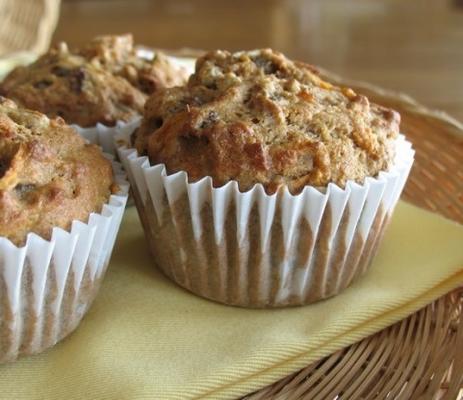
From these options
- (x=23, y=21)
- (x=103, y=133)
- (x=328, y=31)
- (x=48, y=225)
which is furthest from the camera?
(x=328, y=31)

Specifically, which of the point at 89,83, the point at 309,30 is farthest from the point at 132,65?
the point at 309,30

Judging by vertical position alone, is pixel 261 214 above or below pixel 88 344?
above

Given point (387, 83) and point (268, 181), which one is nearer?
point (268, 181)

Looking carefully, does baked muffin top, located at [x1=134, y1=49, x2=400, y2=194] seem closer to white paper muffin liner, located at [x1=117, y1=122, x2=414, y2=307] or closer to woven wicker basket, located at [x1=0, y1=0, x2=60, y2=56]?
white paper muffin liner, located at [x1=117, y1=122, x2=414, y2=307]

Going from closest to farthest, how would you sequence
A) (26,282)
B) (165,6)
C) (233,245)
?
(26,282)
(233,245)
(165,6)

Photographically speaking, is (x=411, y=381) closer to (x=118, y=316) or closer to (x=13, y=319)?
(x=118, y=316)

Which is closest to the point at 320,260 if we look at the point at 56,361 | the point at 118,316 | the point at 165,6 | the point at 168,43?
the point at 118,316

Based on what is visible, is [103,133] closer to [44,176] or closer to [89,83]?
[89,83]
